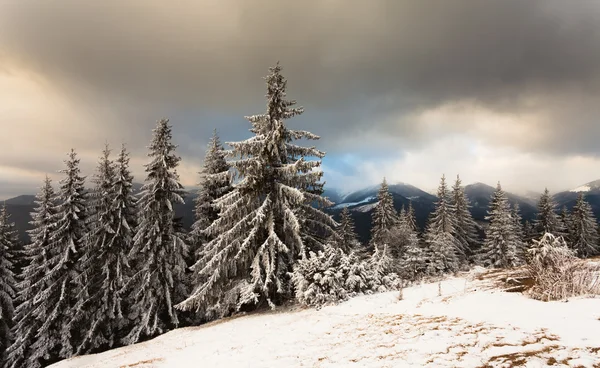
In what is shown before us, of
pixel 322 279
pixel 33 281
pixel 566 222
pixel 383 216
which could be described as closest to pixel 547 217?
pixel 566 222

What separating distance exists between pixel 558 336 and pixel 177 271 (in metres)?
22.3

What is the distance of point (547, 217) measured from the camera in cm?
4281

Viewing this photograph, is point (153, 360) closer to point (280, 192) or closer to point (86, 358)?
point (86, 358)

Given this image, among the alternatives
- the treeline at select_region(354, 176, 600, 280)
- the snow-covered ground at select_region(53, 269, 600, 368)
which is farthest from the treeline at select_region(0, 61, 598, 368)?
the treeline at select_region(354, 176, 600, 280)

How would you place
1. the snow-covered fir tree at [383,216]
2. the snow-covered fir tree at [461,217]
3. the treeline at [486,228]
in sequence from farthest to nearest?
the snow-covered fir tree at [461,217]
the snow-covered fir tree at [383,216]
the treeline at [486,228]

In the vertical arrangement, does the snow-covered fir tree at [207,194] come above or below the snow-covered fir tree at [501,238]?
above

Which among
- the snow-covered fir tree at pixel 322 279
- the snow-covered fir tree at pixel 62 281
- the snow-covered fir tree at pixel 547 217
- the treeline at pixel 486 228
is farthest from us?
the snow-covered fir tree at pixel 547 217

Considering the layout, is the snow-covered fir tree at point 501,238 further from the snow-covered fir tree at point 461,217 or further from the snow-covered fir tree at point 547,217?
the snow-covered fir tree at point 547,217

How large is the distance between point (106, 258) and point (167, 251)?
16.7ft

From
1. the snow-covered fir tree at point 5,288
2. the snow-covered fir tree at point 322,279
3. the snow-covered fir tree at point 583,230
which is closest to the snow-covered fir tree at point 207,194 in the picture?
the snow-covered fir tree at point 322,279

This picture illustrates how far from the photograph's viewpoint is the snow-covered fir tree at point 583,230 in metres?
43.2

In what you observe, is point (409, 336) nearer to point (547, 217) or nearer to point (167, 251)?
point (167, 251)

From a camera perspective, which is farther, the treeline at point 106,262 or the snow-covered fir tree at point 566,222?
the snow-covered fir tree at point 566,222

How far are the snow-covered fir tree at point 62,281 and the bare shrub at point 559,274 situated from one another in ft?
90.6
